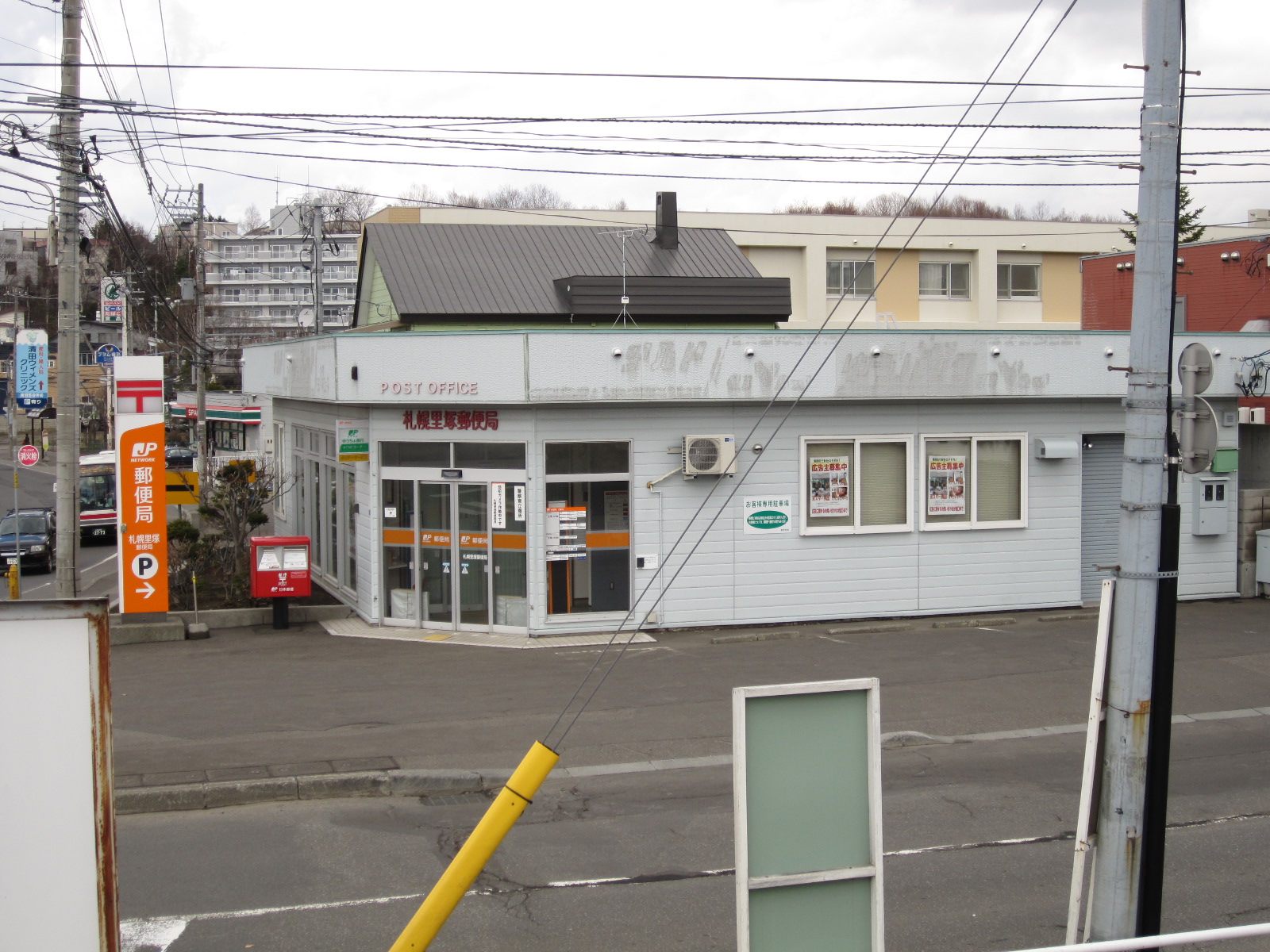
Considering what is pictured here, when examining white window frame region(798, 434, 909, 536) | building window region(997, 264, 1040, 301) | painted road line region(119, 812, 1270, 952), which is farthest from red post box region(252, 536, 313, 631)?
building window region(997, 264, 1040, 301)

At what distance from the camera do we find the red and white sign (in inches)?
625

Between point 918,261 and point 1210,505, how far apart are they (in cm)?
2626

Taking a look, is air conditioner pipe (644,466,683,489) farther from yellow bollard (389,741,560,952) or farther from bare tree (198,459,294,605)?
yellow bollard (389,741,560,952)

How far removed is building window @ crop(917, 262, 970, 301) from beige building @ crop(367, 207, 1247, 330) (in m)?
0.03

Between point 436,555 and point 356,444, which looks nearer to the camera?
point 436,555

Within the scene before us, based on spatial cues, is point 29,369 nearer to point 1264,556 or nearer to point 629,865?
point 629,865

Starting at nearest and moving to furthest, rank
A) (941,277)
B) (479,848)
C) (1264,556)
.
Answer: (479,848)
(1264,556)
(941,277)

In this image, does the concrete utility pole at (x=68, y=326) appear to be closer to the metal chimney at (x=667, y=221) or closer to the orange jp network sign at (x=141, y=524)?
the orange jp network sign at (x=141, y=524)

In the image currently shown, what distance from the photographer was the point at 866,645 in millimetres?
15109

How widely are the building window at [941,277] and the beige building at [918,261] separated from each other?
3 cm

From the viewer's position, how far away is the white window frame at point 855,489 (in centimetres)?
1614

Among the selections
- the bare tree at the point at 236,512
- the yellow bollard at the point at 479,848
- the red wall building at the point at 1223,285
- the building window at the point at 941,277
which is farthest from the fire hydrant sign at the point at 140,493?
the building window at the point at 941,277

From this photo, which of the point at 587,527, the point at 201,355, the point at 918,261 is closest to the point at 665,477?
the point at 587,527

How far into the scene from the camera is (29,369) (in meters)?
28.5
